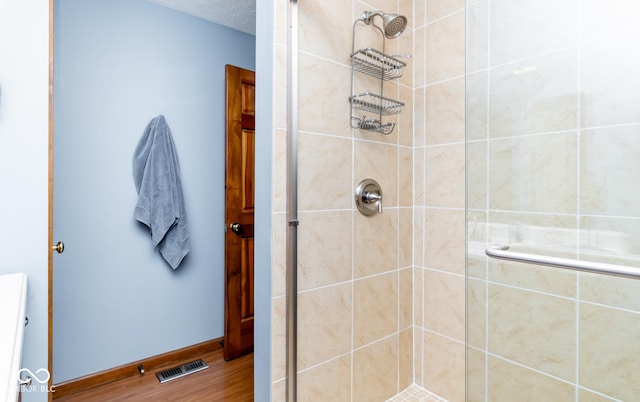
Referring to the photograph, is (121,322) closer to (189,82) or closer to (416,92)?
(189,82)

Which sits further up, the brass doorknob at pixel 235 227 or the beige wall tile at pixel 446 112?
the beige wall tile at pixel 446 112

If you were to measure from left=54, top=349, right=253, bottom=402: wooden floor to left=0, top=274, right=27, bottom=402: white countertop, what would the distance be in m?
1.17

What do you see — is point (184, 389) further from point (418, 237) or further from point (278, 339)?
point (418, 237)

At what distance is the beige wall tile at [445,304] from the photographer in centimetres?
156

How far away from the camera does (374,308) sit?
1.52m

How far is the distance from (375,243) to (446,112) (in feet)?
2.47

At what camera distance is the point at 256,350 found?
1239 mm

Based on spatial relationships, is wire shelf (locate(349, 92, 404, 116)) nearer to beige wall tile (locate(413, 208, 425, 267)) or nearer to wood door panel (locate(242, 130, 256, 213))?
beige wall tile (locate(413, 208, 425, 267))

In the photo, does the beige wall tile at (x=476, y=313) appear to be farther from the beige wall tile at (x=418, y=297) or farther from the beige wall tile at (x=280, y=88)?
the beige wall tile at (x=280, y=88)

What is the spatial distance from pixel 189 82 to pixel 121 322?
5.46 ft

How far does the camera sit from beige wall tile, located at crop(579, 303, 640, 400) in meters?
0.75

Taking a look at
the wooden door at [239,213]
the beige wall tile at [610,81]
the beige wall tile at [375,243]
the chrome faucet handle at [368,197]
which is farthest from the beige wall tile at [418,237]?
the wooden door at [239,213]

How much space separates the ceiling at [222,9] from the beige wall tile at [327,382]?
225 centimetres

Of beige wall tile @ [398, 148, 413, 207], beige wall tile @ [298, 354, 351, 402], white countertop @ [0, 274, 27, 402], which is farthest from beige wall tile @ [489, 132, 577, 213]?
white countertop @ [0, 274, 27, 402]
